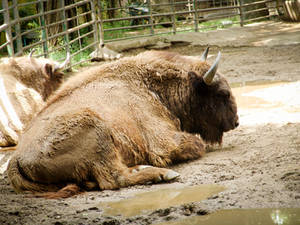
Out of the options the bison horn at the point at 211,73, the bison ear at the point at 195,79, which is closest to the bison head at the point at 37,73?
the bison ear at the point at 195,79

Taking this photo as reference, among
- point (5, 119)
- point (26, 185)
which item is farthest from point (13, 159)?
point (5, 119)

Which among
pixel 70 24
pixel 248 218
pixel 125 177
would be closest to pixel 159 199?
pixel 125 177

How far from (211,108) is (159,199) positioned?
6.84 feet

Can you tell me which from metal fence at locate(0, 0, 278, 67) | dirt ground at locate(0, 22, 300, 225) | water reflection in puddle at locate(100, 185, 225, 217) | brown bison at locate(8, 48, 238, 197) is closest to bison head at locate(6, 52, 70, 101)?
metal fence at locate(0, 0, 278, 67)

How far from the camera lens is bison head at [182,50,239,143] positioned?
19.7 ft

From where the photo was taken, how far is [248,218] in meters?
3.50

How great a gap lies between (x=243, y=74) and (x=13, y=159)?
22.5 feet

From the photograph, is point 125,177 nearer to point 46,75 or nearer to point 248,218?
point 248,218

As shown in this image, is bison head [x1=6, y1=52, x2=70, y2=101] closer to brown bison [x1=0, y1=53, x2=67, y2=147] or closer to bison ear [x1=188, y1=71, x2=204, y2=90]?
brown bison [x1=0, y1=53, x2=67, y2=147]

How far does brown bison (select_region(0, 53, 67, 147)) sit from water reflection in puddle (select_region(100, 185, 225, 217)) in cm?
369

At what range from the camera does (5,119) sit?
7.69 m

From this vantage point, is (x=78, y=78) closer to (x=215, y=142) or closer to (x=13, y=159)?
(x=13, y=159)

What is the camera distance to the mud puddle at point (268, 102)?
22.4 ft

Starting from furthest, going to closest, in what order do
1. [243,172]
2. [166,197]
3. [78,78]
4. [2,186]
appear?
[78,78], [2,186], [243,172], [166,197]
